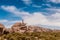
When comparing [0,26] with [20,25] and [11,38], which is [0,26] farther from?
[11,38]

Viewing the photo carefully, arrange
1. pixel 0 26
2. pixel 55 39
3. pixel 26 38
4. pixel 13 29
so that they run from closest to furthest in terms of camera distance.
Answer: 1. pixel 26 38
2. pixel 55 39
3. pixel 0 26
4. pixel 13 29

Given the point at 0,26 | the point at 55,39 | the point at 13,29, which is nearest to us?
the point at 55,39

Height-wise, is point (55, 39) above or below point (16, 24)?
below

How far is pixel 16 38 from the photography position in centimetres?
6253

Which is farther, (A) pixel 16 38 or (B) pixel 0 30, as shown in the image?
(B) pixel 0 30

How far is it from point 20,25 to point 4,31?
16.3 m

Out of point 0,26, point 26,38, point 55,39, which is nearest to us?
point 26,38

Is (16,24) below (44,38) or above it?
above

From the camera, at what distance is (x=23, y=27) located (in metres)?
98.7

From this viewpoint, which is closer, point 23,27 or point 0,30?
point 0,30

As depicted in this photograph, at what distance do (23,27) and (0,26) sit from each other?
1878cm

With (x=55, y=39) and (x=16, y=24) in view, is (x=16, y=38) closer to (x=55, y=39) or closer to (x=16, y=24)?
(x=55, y=39)

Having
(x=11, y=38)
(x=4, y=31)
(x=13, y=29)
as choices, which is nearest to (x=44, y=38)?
(x=11, y=38)

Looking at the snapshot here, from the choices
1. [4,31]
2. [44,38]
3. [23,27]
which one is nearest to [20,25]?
[23,27]
